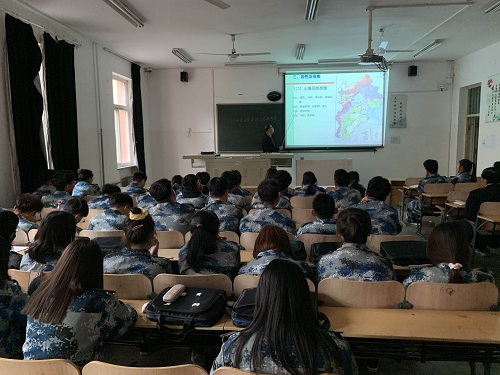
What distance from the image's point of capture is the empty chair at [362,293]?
1.96m

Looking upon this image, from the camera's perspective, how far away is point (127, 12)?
5293mm

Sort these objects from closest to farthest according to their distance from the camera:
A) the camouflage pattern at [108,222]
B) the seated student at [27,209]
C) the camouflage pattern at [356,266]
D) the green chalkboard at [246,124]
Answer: the camouflage pattern at [356,266] < the seated student at [27,209] < the camouflage pattern at [108,222] < the green chalkboard at [246,124]

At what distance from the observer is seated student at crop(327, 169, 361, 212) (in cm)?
491

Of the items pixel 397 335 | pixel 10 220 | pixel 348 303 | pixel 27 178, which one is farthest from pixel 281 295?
pixel 27 178

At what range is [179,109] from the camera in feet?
33.0

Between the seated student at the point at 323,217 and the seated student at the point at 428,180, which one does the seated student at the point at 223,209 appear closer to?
the seated student at the point at 323,217

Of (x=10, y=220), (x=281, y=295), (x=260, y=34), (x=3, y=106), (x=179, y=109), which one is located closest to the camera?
(x=281, y=295)

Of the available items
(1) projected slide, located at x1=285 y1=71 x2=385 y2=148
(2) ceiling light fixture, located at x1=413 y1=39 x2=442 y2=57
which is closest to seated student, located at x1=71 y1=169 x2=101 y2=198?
(1) projected slide, located at x1=285 y1=71 x2=385 y2=148

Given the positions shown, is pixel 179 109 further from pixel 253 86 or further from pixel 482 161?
pixel 482 161

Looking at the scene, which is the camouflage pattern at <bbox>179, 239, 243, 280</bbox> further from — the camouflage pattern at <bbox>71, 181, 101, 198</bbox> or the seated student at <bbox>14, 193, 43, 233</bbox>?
the camouflage pattern at <bbox>71, 181, 101, 198</bbox>

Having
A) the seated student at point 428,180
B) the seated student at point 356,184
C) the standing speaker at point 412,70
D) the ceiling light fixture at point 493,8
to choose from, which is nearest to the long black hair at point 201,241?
the seated student at point 356,184

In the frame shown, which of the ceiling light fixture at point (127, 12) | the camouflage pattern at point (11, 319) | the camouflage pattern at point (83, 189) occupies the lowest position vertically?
the camouflage pattern at point (11, 319)

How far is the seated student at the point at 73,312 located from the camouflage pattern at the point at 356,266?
3.97ft

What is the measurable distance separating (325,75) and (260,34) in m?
3.14
